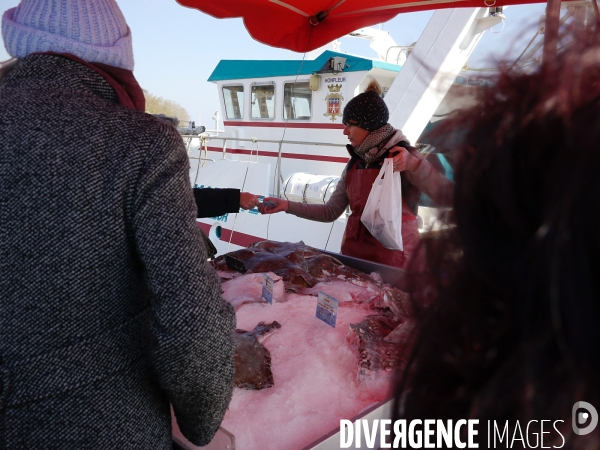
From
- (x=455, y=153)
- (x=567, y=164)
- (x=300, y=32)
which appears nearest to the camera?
(x=567, y=164)

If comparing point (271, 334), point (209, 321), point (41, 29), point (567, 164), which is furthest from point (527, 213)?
point (271, 334)

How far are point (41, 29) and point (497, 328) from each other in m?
1.08

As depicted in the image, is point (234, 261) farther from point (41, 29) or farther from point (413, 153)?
point (41, 29)

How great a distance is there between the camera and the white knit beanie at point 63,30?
1.02 metres

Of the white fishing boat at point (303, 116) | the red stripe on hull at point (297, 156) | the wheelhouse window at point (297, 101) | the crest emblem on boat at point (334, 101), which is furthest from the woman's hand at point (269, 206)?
the wheelhouse window at point (297, 101)

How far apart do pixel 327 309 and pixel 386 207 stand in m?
0.99

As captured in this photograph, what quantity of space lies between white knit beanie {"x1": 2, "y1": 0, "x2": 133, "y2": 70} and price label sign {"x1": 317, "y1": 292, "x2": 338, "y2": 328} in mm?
1181

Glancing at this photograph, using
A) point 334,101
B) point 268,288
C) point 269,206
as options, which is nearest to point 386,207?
point 269,206

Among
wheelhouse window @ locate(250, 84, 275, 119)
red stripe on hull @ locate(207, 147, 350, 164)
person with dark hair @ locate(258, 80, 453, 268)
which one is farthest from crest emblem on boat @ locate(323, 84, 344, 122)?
person with dark hair @ locate(258, 80, 453, 268)

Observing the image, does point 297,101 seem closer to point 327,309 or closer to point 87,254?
point 327,309

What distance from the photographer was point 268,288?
2188 mm

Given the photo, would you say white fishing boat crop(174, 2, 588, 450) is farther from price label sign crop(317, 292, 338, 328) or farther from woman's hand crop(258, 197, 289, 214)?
price label sign crop(317, 292, 338, 328)

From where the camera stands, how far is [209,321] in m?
1.01

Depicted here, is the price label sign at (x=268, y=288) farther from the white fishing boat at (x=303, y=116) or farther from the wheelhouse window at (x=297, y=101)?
the wheelhouse window at (x=297, y=101)
